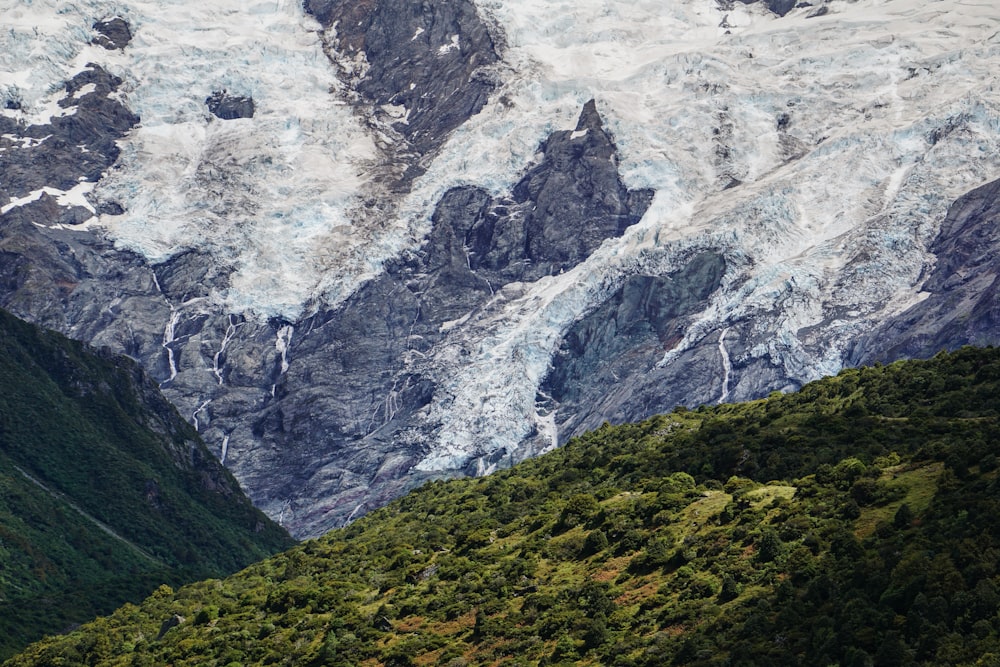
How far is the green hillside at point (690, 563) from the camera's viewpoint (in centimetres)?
4819

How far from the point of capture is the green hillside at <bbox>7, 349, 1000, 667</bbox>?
48188 mm

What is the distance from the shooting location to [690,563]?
61.5 m

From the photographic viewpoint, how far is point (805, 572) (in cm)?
5366

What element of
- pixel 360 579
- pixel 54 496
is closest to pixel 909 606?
pixel 360 579

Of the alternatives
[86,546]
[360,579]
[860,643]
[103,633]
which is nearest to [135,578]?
[86,546]

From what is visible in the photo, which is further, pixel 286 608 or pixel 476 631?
pixel 286 608

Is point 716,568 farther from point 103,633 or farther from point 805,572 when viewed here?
point 103,633

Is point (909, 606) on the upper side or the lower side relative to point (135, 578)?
upper

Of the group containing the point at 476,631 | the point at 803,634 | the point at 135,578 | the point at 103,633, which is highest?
the point at 803,634

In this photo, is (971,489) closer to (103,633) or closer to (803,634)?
(803,634)

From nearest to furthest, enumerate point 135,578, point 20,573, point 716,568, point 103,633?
point 716,568 → point 103,633 → point 20,573 → point 135,578

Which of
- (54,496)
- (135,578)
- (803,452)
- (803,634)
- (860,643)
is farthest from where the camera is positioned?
(54,496)

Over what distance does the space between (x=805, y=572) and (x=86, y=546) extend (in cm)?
14736

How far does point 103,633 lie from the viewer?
320 ft
